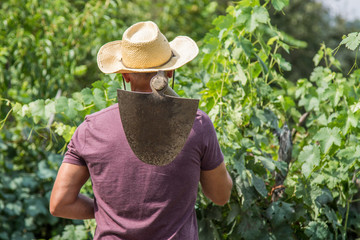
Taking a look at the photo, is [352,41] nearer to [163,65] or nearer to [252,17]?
[163,65]

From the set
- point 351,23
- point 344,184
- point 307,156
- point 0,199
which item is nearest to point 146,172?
point 307,156

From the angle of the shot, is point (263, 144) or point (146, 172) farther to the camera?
point (263, 144)

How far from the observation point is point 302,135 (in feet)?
9.82

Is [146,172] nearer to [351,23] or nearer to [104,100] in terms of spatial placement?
[104,100]

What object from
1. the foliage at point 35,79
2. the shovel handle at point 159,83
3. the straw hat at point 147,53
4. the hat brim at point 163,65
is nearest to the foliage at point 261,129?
the hat brim at point 163,65

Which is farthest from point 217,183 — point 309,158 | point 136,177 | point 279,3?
point 279,3

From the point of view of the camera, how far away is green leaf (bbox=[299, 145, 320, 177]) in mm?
2357

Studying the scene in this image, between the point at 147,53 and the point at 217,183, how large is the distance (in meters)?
0.48

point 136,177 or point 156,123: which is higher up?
point 156,123

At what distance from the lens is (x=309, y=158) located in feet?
7.80

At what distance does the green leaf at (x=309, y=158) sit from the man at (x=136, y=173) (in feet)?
2.72

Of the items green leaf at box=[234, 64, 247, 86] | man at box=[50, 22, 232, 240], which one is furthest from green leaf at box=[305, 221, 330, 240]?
man at box=[50, 22, 232, 240]

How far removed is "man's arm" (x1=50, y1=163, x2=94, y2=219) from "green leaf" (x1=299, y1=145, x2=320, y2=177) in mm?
1081

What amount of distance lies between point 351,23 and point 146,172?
15.5 meters
